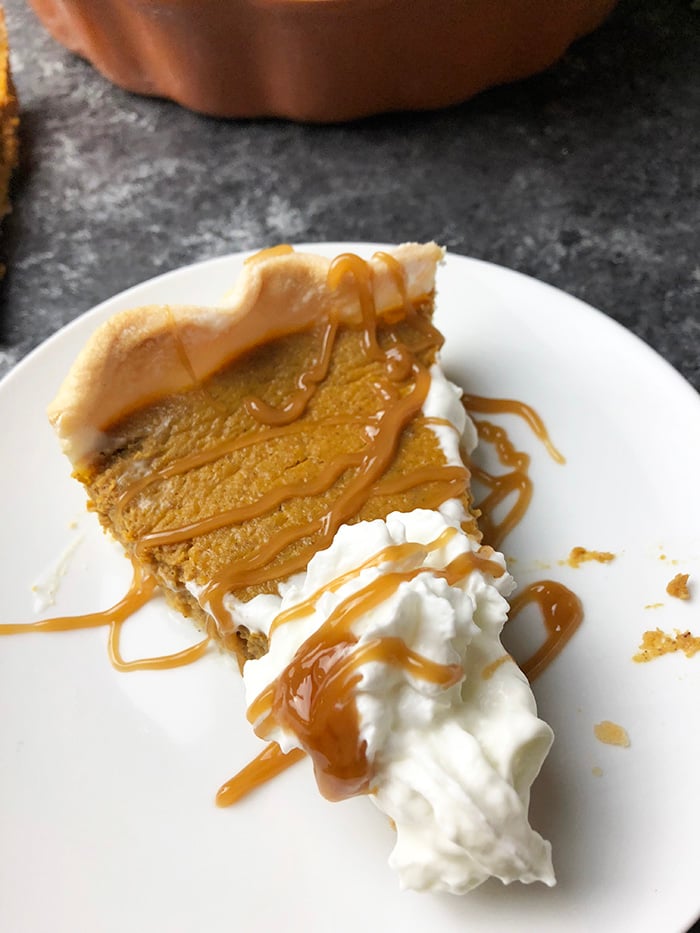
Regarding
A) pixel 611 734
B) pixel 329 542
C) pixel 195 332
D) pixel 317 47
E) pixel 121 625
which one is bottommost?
pixel 611 734

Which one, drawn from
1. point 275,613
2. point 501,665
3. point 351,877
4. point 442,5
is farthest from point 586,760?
point 442,5

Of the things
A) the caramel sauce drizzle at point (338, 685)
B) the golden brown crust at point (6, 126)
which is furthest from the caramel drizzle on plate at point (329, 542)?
the golden brown crust at point (6, 126)

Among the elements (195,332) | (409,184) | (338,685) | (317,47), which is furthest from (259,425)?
(409,184)

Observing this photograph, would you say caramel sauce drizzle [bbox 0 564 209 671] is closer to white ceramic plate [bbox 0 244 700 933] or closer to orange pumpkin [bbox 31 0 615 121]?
white ceramic plate [bbox 0 244 700 933]

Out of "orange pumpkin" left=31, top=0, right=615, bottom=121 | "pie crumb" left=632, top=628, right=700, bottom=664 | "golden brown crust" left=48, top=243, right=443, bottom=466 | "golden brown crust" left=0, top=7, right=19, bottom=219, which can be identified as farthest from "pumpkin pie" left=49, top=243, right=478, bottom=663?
"golden brown crust" left=0, top=7, right=19, bottom=219

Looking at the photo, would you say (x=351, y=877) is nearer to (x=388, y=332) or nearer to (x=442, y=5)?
(x=388, y=332)

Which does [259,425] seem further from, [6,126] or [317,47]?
[6,126]

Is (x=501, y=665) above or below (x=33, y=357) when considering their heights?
below
